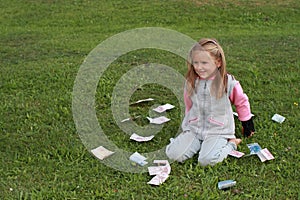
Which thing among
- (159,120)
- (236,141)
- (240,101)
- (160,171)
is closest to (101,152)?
(160,171)

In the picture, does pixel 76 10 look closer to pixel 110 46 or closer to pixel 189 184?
pixel 110 46

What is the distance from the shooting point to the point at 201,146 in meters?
4.25

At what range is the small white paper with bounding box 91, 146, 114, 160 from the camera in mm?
4229

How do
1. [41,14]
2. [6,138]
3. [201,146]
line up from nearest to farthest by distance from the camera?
[201,146]
[6,138]
[41,14]

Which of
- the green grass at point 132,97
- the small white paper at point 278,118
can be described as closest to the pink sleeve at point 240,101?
the green grass at point 132,97

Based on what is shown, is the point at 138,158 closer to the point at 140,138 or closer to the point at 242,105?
the point at 140,138

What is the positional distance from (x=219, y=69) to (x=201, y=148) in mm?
718

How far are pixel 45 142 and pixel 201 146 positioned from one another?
1.46 meters

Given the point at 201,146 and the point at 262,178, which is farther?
the point at 201,146

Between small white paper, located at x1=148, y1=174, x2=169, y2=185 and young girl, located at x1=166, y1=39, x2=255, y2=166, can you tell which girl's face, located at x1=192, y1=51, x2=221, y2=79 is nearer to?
young girl, located at x1=166, y1=39, x2=255, y2=166

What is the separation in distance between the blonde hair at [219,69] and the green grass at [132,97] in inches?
21.4

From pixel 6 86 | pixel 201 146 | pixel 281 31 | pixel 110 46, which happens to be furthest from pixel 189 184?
pixel 281 31

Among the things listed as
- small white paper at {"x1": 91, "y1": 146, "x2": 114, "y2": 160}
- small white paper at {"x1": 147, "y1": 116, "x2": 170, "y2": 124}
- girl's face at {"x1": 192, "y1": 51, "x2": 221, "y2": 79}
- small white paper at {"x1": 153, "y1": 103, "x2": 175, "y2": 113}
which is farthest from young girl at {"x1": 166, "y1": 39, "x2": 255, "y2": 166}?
small white paper at {"x1": 153, "y1": 103, "x2": 175, "y2": 113}

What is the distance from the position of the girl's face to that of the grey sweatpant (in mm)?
567
